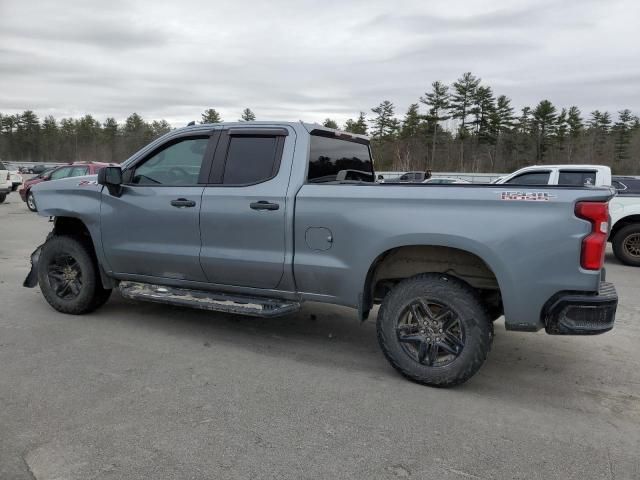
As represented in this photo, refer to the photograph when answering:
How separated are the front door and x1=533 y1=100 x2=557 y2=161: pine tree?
59.9 m

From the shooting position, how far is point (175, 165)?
Answer: 16.4 ft

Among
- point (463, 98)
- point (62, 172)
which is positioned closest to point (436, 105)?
point (463, 98)

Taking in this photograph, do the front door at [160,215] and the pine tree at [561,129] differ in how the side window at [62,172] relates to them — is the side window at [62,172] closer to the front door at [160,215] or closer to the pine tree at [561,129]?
the front door at [160,215]

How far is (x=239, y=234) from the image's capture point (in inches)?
177

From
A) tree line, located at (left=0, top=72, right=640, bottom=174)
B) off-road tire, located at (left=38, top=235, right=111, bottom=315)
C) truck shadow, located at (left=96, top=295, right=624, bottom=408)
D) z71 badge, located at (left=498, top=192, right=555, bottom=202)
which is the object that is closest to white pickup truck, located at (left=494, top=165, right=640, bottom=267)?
truck shadow, located at (left=96, top=295, right=624, bottom=408)

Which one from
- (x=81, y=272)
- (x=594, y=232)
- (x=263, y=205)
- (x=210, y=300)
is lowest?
(x=210, y=300)

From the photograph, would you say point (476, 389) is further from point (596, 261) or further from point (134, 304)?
point (134, 304)

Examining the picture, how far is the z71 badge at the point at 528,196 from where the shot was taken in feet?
11.1

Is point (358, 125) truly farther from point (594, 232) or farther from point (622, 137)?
point (594, 232)

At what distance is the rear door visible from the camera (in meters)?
4.34

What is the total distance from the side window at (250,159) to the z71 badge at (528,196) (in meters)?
1.90

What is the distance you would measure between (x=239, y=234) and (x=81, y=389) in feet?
5.51

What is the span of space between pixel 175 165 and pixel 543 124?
2424 inches

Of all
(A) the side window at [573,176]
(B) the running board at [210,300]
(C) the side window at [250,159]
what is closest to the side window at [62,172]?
(B) the running board at [210,300]
